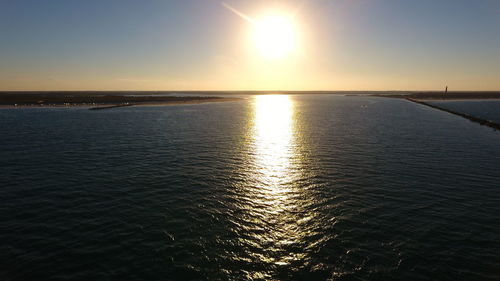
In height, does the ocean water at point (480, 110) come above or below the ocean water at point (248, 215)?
above

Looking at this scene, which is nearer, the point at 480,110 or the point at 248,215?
the point at 248,215

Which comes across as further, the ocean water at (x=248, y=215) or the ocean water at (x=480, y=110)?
the ocean water at (x=480, y=110)

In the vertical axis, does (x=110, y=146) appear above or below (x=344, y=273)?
above

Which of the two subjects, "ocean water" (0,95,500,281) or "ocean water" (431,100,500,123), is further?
"ocean water" (431,100,500,123)

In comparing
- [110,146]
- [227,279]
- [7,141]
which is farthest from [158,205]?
[7,141]

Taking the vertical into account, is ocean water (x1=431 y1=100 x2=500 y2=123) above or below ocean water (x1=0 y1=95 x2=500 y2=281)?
above

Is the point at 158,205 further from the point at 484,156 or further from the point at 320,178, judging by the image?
the point at 484,156

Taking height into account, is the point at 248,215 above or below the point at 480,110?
Answer: below

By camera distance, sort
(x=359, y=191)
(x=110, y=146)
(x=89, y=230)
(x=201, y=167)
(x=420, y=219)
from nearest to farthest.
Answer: (x=89, y=230) → (x=420, y=219) → (x=359, y=191) → (x=201, y=167) → (x=110, y=146)
